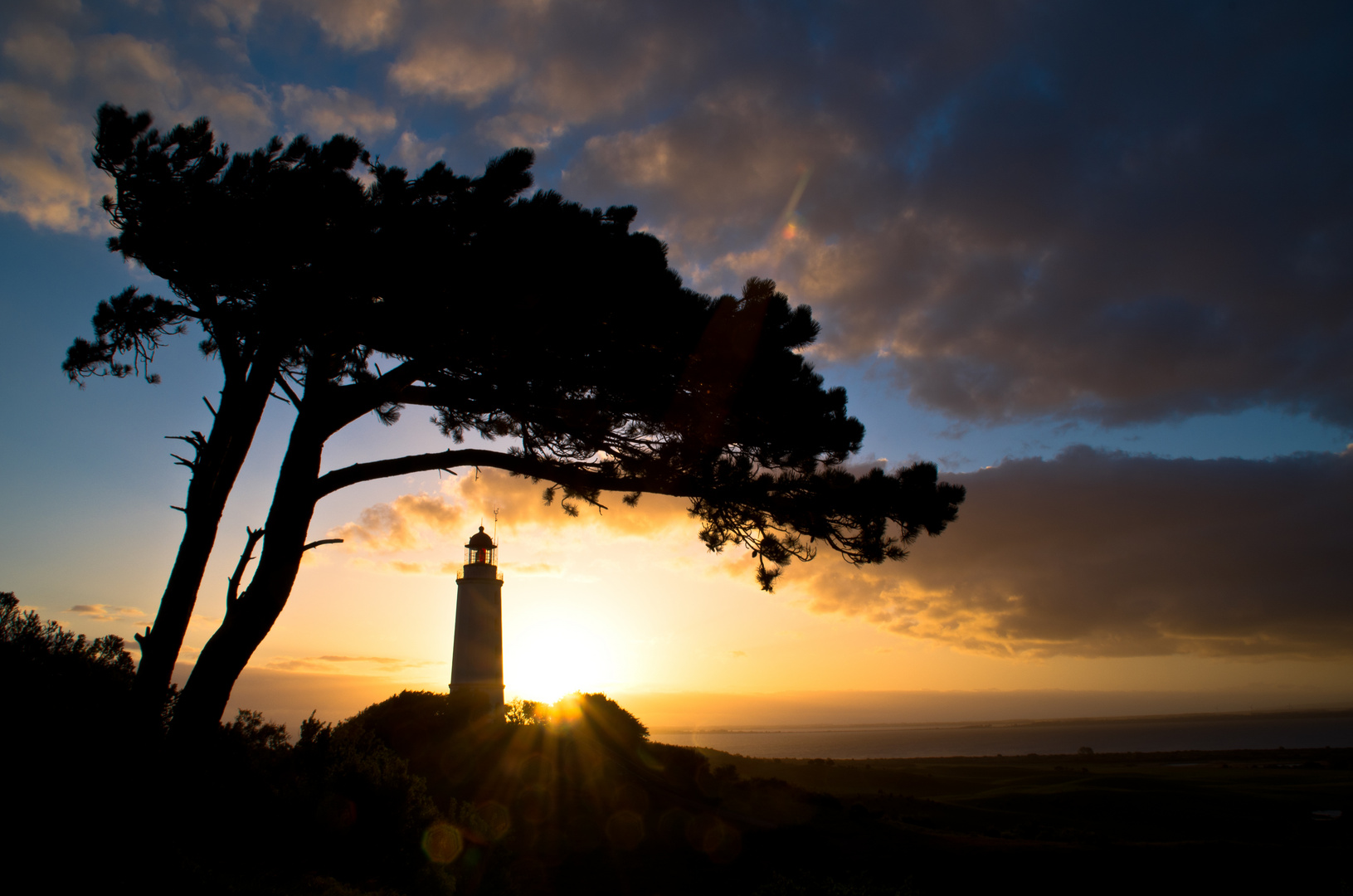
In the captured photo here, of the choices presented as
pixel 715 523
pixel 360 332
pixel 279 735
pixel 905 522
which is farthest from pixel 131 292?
pixel 905 522

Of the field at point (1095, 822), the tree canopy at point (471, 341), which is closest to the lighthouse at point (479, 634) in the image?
the field at point (1095, 822)

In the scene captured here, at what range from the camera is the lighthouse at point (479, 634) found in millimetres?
21656

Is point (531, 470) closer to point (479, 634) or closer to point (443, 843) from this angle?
point (443, 843)

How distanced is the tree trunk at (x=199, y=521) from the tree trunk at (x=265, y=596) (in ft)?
1.81

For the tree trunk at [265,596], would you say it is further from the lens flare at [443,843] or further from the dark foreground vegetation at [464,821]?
the lens flare at [443,843]

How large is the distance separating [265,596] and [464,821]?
5386 mm

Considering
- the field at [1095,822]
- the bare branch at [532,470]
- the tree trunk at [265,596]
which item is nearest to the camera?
the tree trunk at [265,596]

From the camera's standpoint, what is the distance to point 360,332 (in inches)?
313

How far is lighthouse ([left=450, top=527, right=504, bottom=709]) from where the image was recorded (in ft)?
71.1

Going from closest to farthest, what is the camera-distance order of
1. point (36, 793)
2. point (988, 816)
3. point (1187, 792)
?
1. point (36, 793)
2. point (988, 816)
3. point (1187, 792)

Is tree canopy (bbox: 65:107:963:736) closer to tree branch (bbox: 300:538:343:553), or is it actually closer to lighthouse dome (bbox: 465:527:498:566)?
tree branch (bbox: 300:538:343:553)

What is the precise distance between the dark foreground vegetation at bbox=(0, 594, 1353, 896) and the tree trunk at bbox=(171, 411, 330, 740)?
0.39 metres

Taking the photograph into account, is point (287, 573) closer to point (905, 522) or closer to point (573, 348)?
point (573, 348)

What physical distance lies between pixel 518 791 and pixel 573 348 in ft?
34.5
